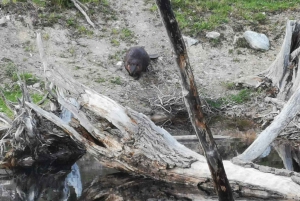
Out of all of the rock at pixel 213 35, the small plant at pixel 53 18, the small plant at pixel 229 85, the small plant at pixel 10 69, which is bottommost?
the small plant at pixel 229 85

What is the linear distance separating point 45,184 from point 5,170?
88 cm

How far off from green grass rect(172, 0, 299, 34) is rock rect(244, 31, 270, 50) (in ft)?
3.17

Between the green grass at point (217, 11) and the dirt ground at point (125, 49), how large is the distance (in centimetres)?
29

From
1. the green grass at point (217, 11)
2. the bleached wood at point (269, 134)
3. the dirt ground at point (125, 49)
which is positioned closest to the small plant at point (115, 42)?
the dirt ground at point (125, 49)

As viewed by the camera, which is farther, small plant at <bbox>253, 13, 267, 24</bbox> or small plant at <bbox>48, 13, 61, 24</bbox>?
small plant at <bbox>253, 13, 267, 24</bbox>

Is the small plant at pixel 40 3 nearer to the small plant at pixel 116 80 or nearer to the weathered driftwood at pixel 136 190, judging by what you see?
the small plant at pixel 116 80

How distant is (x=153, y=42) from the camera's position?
17.2m

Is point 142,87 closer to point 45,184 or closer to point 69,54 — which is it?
point 69,54

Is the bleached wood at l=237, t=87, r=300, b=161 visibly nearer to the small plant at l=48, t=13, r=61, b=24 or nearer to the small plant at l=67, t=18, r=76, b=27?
the small plant at l=67, t=18, r=76, b=27

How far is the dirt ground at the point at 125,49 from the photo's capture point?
50.4ft

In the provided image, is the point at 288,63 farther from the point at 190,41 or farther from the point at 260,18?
the point at 260,18

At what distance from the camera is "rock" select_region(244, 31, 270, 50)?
17125 millimetres

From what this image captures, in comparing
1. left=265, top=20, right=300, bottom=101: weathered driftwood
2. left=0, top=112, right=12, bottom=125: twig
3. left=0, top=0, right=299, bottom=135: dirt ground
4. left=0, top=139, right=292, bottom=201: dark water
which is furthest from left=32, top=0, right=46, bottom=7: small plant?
left=265, top=20, right=300, bottom=101: weathered driftwood


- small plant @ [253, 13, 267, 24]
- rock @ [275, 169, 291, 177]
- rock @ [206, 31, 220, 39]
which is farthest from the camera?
small plant @ [253, 13, 267, 24]
